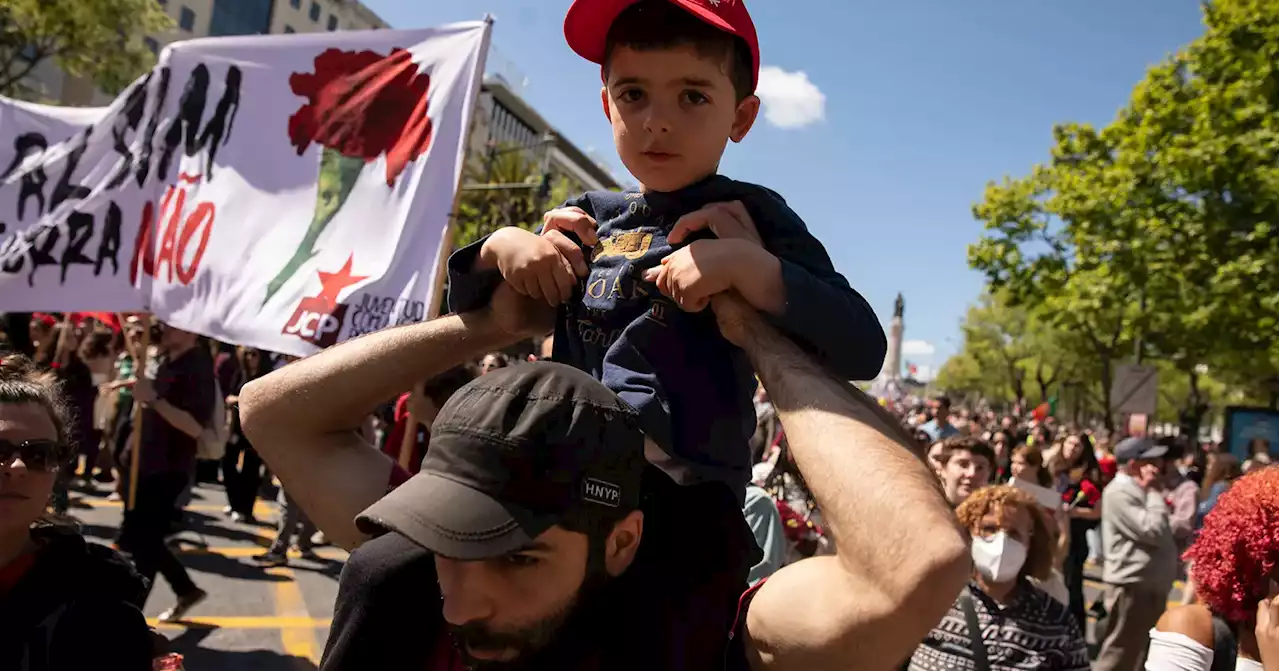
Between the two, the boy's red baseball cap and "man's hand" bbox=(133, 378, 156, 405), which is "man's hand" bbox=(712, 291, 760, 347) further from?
"man's hand" bbox=(133, 378, 156, 405)

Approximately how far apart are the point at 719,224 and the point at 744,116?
33 cm

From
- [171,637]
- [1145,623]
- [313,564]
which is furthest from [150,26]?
[1145,623]

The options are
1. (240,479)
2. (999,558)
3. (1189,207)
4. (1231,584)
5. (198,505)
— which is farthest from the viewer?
(1189,207)

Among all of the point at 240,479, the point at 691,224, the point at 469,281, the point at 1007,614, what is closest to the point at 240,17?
the point at 240,479

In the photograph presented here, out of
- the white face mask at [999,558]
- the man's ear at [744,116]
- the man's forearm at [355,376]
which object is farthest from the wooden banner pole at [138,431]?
the white face mask at [999,558]

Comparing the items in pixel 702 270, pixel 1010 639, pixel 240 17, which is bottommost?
pixel 1010 639

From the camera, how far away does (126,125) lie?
473 cm

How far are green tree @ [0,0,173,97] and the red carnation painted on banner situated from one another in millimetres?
18239

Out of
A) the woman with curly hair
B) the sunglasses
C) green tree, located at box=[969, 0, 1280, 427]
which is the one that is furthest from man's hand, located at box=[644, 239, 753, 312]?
green tree, located at box=[969, 0, 1280, 427]

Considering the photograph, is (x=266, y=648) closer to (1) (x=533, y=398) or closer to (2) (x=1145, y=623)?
(1) (x=533, y=398)

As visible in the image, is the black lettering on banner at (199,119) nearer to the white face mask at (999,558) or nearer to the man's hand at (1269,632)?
the white face mask at (999,558)

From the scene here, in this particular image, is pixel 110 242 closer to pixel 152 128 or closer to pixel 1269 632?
pixel 152 128

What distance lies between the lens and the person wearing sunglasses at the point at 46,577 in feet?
5.84

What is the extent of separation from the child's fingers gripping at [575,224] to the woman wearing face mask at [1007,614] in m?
2.60
